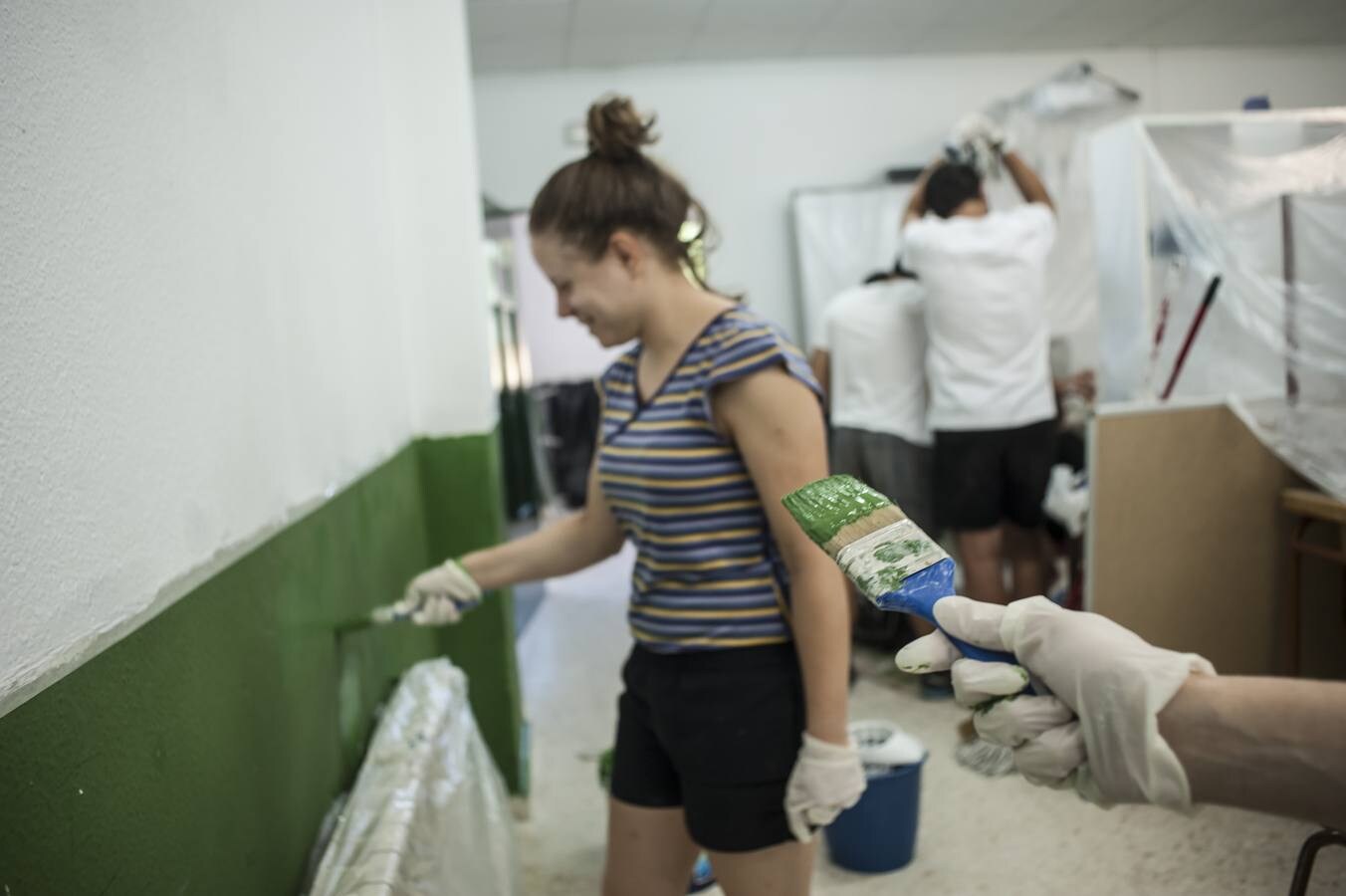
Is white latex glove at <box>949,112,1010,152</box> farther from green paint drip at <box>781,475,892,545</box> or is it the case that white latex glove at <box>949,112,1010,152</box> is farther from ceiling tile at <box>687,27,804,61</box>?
green paint drip at <box>781,475,892,545</box>

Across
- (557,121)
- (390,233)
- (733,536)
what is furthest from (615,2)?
(733,536)

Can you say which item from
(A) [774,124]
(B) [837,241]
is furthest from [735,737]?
(A) [774,124]

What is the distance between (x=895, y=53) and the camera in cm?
509

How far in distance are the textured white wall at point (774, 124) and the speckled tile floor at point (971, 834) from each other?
275 cm

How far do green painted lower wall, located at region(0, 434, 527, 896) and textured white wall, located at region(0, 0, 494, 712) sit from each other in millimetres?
37

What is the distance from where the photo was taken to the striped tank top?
106cm

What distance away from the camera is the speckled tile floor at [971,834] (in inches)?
50.2

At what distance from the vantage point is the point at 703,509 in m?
1.08

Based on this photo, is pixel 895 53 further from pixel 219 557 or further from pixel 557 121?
pixel 219 557

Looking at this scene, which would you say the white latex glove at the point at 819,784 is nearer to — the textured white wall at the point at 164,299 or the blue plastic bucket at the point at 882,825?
the textured white wall at the point at 164,299

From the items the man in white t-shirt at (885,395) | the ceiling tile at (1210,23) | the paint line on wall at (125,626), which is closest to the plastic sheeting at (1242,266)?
the man in white t-shirt at (885,395)

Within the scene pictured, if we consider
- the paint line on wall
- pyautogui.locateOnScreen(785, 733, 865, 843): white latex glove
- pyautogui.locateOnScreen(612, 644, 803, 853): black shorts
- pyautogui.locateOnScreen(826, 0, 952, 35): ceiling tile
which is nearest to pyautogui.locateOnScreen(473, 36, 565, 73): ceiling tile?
pyautogui.locateOnScreen(826, 0, 952, 35): ceiling tile

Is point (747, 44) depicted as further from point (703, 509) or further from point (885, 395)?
point (703, 509)

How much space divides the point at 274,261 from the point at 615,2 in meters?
3.40
